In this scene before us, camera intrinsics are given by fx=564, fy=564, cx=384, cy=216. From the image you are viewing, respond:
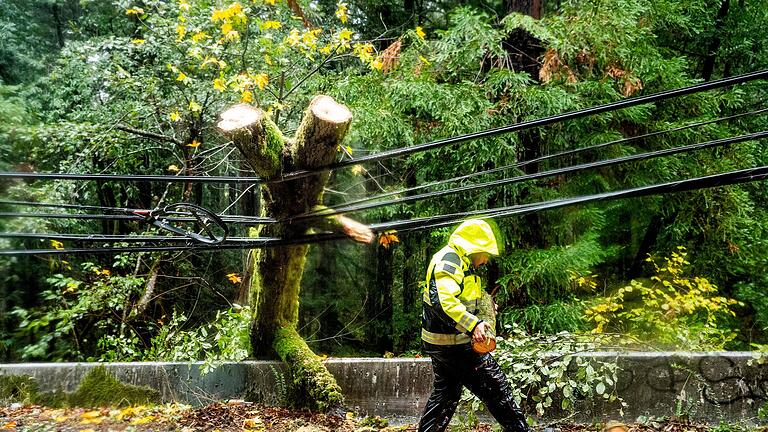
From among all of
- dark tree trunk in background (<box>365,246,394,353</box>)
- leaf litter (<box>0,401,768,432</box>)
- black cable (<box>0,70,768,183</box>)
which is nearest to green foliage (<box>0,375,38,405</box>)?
leaf litter (<box>0,401,768,432</box>)

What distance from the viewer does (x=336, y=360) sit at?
21.5 feet

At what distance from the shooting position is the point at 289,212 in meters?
5.02

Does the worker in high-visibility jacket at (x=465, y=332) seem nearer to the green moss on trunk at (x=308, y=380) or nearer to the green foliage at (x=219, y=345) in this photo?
the green moss on trunk at (x=308, y=380)

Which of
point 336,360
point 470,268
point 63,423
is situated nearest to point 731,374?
point 470,268

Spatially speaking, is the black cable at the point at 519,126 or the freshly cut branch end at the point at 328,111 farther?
the freshly cut branch end at the point at 328,111

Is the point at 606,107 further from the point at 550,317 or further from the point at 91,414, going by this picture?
the point at 91,414

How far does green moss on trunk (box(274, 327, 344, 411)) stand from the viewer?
600 cm

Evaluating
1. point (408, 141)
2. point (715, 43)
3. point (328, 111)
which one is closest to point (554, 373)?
point (328, 111)

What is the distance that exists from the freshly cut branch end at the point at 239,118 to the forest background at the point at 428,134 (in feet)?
4.91

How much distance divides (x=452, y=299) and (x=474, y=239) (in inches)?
20.3

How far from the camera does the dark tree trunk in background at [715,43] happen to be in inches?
393

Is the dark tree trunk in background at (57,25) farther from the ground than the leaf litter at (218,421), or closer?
farther from the ground

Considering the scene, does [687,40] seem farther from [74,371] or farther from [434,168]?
[74,371]

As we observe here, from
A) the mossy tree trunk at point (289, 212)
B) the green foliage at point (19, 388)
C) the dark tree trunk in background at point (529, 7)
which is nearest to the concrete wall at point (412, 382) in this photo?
the green foliage at point (19, 388)
